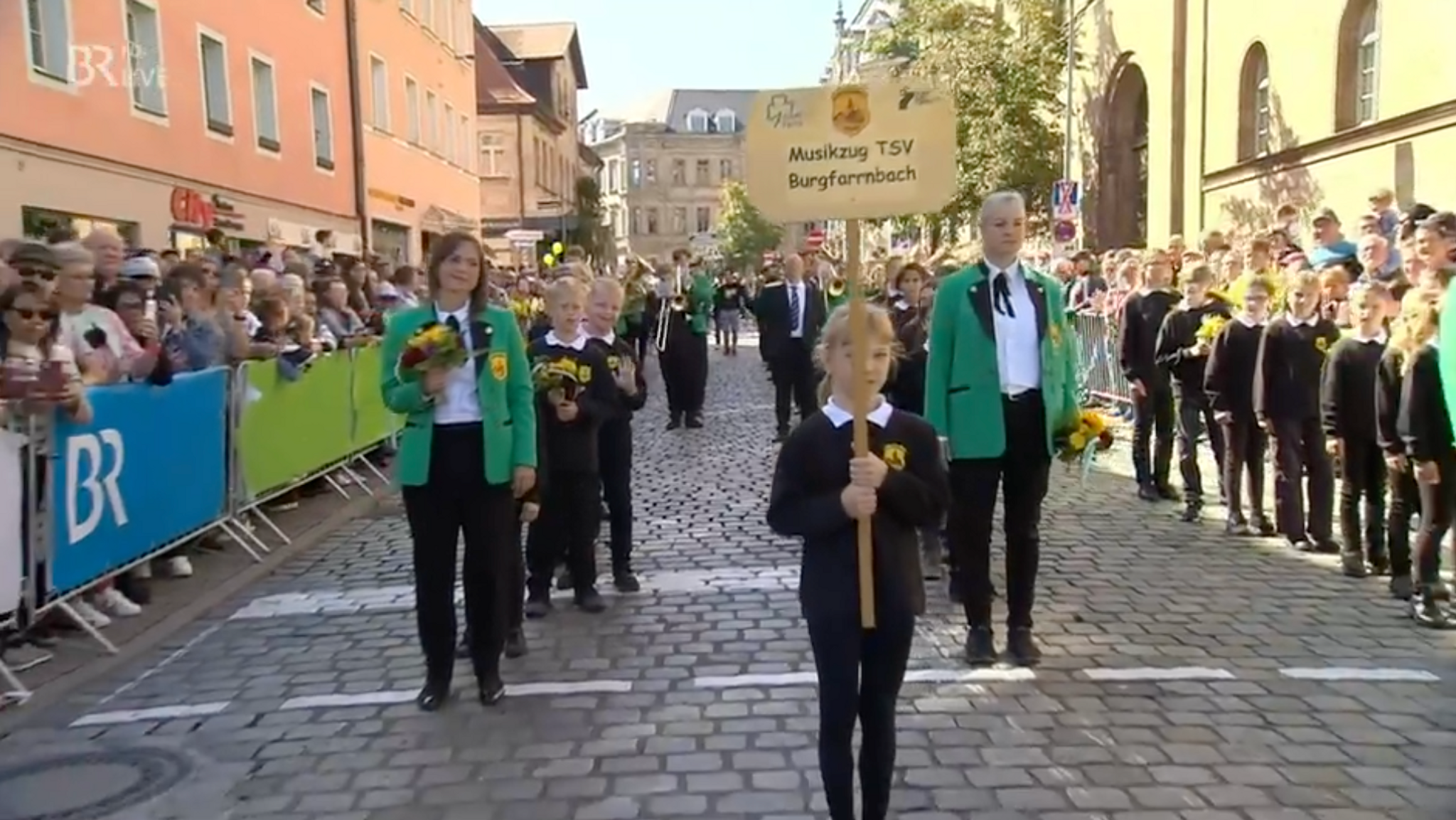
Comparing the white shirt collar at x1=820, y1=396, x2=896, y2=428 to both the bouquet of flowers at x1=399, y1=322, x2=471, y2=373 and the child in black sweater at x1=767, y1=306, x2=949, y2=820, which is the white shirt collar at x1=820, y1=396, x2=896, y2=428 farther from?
the bouquet of flowers at x1=399, y1=322, x2=471, y2=373

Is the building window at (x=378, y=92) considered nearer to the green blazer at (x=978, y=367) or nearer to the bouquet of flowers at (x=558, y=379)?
the bouquet of flowers at (x=558, y=379)

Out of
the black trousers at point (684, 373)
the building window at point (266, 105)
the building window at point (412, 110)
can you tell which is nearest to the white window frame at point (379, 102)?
the building window at point (412, 110)

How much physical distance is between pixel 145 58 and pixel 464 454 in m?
16.0

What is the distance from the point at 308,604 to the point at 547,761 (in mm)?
3178

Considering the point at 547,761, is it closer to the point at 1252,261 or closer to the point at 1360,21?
the point at 1252,261

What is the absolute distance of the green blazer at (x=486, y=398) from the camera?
215 inches

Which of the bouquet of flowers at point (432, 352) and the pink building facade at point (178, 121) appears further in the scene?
the pink building facade at point (178, 121)

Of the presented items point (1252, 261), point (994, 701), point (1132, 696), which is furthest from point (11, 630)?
point (1252, 261)

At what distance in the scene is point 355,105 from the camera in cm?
2836

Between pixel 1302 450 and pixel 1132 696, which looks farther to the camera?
pixel 1302 450

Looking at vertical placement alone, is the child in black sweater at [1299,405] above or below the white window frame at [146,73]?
below

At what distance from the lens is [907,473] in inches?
159

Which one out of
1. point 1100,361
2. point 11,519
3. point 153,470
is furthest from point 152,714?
point 1100,361

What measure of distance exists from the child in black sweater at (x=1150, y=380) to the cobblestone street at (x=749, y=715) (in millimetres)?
2152
